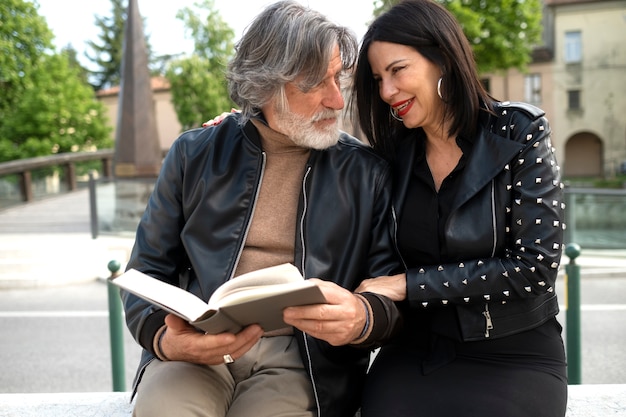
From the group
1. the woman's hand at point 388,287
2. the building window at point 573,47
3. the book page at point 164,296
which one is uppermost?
the building window at point 573,47

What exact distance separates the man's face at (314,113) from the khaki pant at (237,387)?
775 millimetres

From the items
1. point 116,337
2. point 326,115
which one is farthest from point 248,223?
point 116,337

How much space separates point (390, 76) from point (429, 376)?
112 centimetres

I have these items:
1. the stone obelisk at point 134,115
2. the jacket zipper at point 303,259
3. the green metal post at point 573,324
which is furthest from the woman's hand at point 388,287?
the stone obelisk at point 134,115

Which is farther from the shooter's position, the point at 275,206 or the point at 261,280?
the point at 275,206

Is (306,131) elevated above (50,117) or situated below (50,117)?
below

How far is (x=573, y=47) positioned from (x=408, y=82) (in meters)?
42.5

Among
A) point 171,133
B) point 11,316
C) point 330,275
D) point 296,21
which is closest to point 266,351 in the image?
point 330,275

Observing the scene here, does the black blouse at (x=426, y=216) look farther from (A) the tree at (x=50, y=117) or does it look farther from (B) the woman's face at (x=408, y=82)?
(A) the tree at (x=50, y=117)

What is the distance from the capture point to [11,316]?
7922 millimetres

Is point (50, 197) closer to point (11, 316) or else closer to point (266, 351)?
point (11, 316)

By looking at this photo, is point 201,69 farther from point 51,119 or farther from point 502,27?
point 502,27

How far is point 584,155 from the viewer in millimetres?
42531

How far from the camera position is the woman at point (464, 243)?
7.46 ft
